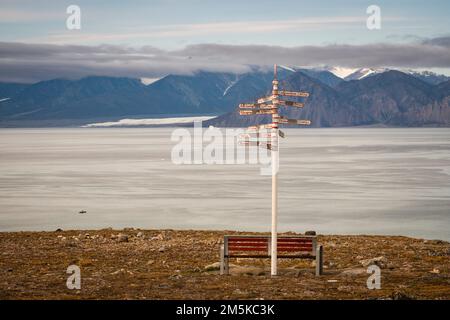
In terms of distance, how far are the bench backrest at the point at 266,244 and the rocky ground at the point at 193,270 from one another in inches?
34.3

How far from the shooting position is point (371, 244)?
32.0 m

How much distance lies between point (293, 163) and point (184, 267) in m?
91.4

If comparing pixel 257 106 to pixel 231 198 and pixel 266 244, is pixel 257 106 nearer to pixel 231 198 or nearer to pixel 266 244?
pixel 266 244

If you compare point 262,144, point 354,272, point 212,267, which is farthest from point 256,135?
point 354,272

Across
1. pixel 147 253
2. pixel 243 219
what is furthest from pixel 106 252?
pixel 243 219

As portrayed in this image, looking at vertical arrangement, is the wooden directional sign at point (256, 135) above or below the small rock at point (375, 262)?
above

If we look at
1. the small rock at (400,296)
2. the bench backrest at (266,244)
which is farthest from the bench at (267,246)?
the small rock at (400,296)

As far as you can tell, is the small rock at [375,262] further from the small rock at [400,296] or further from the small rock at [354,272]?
the small rock at [400,296]

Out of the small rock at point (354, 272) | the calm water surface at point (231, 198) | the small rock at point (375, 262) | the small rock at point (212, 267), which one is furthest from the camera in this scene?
the calm water surface at point (231, 198)

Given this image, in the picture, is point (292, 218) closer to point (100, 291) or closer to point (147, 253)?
point (147, 253)

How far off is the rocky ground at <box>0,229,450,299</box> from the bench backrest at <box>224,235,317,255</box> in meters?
0.87

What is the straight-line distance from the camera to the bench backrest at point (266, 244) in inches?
850

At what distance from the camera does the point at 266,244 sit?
2156 cm

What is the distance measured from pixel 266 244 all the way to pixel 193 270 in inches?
127
